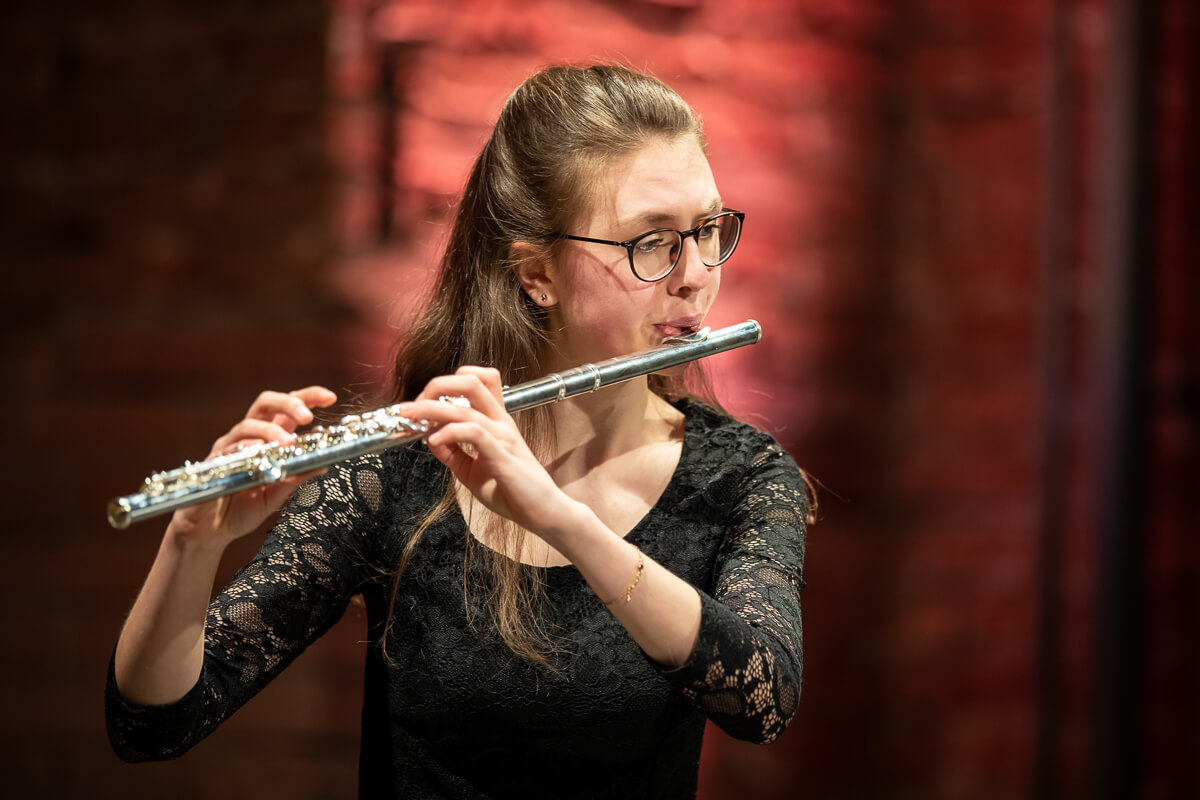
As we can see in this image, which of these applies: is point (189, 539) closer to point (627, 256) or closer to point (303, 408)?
point (303, 408)

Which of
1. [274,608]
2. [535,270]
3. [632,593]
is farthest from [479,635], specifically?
[535,270]

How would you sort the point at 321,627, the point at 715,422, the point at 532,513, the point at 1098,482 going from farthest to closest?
the point at 1098,482
the point at 715,422
the point at 321,627
the point at 532,513

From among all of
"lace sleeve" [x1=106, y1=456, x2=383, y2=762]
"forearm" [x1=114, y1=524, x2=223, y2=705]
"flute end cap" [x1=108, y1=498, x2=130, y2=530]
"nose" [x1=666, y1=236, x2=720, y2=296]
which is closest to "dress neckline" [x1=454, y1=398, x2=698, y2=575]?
"lace sleeve" [x1=106, y1=456, x2=383, y2=762]

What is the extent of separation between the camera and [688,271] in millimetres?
1375

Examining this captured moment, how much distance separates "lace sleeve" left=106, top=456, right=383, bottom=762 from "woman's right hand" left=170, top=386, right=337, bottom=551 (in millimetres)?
176

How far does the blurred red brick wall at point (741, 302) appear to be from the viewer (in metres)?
2.38

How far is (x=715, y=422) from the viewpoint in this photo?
5.24ft

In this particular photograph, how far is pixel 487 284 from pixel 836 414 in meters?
1.25

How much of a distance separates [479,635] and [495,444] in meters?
0.39

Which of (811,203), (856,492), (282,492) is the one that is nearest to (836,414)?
(856,492)

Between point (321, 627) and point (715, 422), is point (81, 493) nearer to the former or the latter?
point (321, 627)

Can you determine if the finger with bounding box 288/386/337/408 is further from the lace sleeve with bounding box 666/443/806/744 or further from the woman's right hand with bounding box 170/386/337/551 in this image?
the lace sleeve with bounding box 666/443/806/744

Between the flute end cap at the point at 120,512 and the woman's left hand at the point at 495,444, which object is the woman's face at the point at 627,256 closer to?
the woman's left hand at the point at 495,444

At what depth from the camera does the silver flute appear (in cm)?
111
